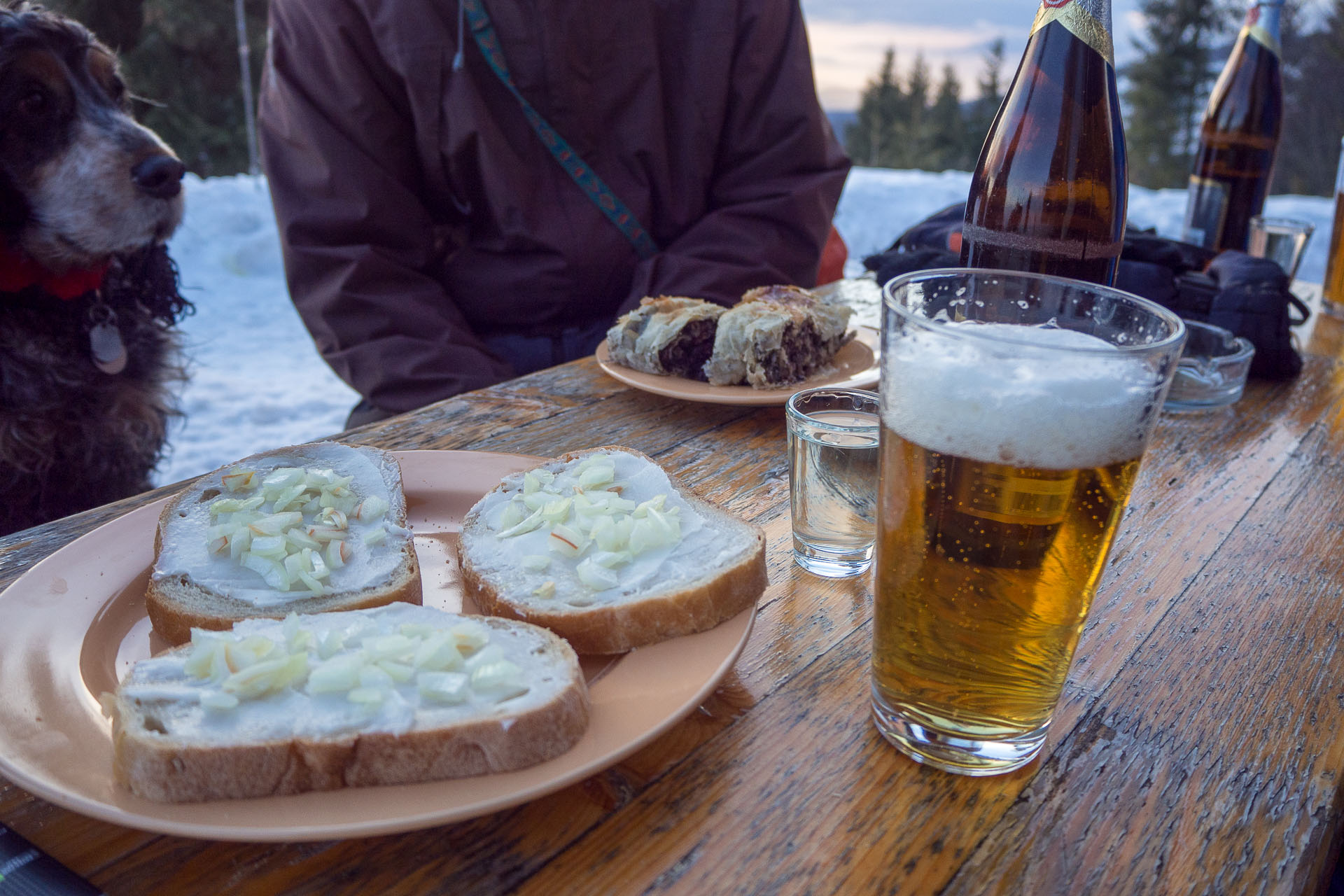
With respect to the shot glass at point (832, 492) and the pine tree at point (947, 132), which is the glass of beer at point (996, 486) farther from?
the pine tree at point (947, 132)

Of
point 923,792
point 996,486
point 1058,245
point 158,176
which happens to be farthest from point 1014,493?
point 158,176

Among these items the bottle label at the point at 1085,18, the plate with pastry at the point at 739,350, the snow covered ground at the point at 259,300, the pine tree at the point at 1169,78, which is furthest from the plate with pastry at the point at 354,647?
the pine tree at the point at 1169,78

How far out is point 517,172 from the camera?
8.50ft

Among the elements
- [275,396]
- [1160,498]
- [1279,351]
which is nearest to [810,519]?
[1160,498]

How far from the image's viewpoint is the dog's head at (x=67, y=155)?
2469 mm

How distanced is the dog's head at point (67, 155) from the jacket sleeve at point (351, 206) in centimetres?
48

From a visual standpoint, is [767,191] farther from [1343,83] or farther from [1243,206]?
[1343,83]

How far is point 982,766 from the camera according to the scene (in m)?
0.78

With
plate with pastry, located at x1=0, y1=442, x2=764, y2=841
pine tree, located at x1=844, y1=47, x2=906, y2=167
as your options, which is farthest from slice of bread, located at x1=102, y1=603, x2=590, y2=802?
pine tree, located at x1=844, y1=47, x2=906, y2=167

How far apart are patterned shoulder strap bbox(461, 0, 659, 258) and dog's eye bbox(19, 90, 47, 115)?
1273mm

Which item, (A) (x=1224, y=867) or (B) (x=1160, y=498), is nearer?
(A) (x=1224, y=867)

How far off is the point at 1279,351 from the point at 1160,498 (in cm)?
85

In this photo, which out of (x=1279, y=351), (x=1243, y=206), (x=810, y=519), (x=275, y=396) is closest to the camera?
(x=810, y=519)

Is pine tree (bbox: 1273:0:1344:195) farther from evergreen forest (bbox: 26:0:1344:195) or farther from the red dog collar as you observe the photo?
the red dog collar
